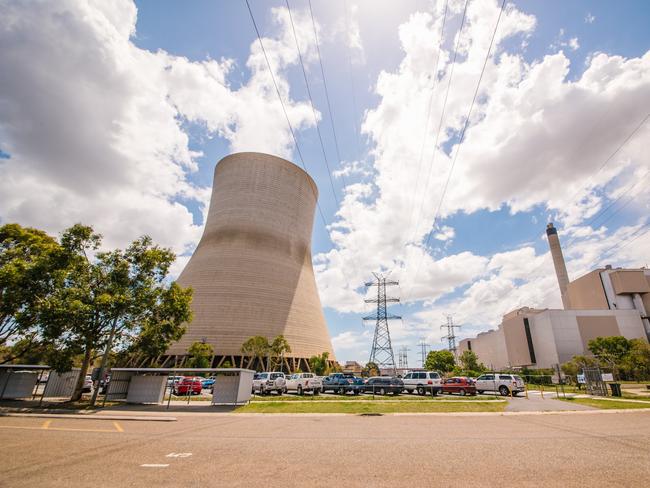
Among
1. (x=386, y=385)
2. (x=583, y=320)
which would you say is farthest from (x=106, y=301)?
(x=583, y=320)

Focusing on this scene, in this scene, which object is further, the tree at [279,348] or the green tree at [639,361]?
the green tree at [639,361]

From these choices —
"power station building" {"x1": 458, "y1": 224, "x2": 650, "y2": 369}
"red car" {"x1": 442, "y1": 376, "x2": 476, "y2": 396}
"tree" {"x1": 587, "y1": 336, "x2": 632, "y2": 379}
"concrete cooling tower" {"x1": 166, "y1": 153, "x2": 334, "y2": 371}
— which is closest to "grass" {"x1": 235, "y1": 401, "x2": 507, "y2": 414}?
"red car" {"x1": 442, "y1": 376, "x2": 476, "y2": 396}

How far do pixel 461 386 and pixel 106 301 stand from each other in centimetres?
2646

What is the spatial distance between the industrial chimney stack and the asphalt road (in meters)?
95.8

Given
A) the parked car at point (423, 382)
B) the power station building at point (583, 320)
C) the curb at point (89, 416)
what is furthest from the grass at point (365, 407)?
the power station building at point (583, 320)

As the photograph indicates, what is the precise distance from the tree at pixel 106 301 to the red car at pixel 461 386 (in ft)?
70.9

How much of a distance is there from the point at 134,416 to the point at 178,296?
827 centimetres

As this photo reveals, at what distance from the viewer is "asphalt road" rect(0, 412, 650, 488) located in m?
5.88

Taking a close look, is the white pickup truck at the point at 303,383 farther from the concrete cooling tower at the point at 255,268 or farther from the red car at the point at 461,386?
the concrete cooling tower at the point at 255,268

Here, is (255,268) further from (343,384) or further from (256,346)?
(343,384)

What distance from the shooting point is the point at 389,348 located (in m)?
59.2

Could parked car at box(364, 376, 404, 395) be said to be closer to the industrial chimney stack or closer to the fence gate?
the fence gate

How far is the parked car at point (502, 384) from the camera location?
25.8 metres

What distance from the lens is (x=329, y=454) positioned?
7797mm
